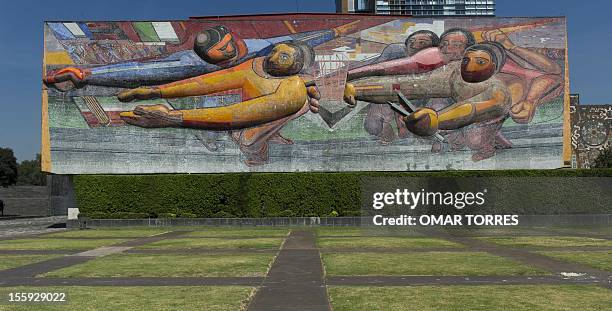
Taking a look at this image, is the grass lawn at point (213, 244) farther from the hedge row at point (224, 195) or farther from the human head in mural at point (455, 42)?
the human head in mural at point (455, 42)

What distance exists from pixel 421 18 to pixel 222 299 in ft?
115

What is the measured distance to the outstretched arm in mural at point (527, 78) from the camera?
39.8 metres

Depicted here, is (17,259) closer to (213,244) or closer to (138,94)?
(213,244)

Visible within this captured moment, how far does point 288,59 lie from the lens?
39.5 meters

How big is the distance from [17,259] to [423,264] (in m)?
10.9

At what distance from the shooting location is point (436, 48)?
40.0 m

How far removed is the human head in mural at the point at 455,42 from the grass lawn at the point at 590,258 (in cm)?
2598

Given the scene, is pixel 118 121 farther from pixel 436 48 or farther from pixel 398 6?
pixel 398 6

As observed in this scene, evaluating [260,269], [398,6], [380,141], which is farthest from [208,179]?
[398,6]

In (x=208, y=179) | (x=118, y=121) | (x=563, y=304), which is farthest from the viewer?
(x=118, y=121)

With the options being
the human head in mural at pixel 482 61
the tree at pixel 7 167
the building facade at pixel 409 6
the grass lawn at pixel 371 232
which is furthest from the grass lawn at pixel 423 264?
the building facade at pixel 409 6

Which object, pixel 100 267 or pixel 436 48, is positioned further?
pixel 436 48

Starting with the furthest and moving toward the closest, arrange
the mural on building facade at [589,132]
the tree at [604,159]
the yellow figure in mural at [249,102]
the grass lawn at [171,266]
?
the mural on building facade at [589,132]
the tree at [604,159]
the yellow figure in mural at [249,102]
the grass lawn at [171,266]

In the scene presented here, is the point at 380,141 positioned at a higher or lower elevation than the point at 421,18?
lower
